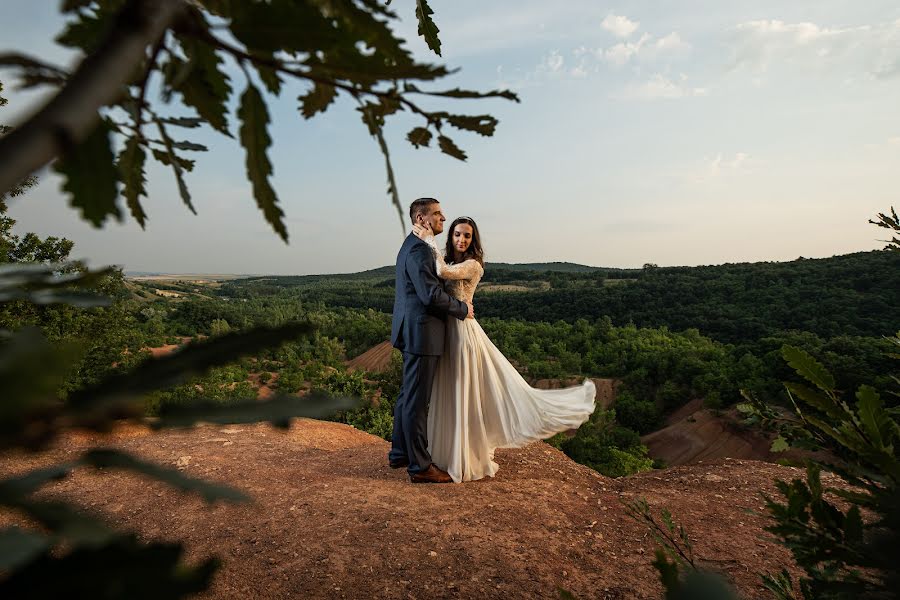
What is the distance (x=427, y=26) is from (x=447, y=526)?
3.08 m

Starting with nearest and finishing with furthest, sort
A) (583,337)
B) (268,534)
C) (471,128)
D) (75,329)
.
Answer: (471,128) < (268,534) < (75,329) < (583,337)

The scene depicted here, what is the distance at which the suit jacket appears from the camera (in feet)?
12.6

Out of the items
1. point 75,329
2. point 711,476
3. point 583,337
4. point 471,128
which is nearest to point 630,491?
point 711,476

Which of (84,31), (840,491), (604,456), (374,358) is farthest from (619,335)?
(84,31)

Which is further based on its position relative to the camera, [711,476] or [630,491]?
[711,476]

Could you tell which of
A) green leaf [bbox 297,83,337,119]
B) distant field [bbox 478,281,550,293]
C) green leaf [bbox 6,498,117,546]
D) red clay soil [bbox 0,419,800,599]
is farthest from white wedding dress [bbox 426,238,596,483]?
distant field [bbox 478,281,550,293]

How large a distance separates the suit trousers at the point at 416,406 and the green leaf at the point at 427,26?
3214mm

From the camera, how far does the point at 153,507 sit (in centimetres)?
387

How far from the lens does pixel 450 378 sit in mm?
4137

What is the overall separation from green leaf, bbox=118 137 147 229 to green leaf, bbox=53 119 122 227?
235 millimetres

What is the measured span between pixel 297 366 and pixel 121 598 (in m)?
16.0

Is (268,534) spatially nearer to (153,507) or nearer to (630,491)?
(153,507)

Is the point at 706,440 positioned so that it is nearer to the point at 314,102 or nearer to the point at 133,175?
the point at 314,102

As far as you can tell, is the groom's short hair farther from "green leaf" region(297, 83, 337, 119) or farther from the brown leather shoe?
"green leaf" region(297, 83, 337, 119)
